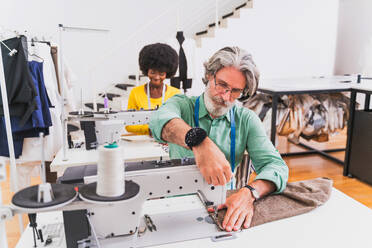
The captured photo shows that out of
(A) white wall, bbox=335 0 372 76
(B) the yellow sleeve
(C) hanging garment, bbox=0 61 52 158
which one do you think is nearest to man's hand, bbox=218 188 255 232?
(B) the yellow sleeve

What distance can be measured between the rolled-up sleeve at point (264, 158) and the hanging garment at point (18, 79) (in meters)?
1.74

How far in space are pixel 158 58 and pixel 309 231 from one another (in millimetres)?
2000

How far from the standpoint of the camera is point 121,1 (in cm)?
603

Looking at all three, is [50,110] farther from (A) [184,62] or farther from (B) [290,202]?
(B) [290,202]

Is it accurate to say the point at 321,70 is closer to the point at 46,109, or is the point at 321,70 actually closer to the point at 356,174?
the point at 356,174

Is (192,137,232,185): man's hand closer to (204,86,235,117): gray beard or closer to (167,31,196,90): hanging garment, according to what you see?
(204,86,235,117): gray beard

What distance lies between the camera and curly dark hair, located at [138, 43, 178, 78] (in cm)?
275

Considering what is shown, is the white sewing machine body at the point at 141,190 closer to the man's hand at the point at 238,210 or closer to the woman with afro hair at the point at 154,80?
the man's hand at the point at 238,210

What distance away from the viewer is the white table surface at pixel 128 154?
2.02 m

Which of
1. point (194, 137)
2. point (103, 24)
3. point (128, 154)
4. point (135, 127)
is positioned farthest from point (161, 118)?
point (103, 24)

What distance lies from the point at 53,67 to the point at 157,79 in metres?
0.99

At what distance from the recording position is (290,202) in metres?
1.27

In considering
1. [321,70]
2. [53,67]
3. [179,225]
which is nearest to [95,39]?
[53,67]

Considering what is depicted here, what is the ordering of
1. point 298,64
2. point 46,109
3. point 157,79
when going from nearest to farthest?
point 46,109, point 157,79, point 298,64
